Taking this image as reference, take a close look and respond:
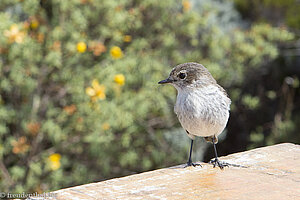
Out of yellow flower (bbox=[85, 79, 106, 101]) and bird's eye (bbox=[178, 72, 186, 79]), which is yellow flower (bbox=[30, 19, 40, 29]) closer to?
yellow flower (bbox=[85, 79, 106, 101])

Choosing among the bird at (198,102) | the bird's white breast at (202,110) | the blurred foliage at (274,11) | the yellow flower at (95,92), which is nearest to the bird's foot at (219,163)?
the bird at (198,102)

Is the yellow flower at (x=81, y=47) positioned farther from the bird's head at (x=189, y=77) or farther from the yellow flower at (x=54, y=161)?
the bird's head at (x=189, y=77)

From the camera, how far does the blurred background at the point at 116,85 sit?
5086 mm

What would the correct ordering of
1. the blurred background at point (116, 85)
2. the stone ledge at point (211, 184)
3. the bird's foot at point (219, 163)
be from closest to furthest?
the stone ledge at point (211, 184)
the bird's foot at point (219, 163)
the blurred background at point (116, 85)

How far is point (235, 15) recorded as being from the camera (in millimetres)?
7199

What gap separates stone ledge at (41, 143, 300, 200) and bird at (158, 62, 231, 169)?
1.31 feet

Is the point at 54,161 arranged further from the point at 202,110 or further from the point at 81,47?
the point at 202,110

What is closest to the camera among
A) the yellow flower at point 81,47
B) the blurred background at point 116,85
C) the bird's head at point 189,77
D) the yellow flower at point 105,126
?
the bird's head at point 189,77

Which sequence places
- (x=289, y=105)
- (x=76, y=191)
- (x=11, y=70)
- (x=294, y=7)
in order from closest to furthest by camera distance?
1. (x=76, y=191)
2. (x=11, y=70)
3. (x=289, y=105)
4. (x=294, y=7)

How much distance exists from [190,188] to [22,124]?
2928mm

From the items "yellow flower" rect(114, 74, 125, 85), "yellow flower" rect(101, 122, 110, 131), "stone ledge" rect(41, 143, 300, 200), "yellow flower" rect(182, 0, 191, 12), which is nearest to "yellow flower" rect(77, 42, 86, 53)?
"yellow flower" rect(114, 74, 125, 85)

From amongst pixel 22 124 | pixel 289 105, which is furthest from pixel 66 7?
pixel 289 105

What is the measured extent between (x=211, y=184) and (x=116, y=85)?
9.48 ft

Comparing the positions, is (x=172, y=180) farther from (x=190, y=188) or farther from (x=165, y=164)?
(x=165, y=164)
